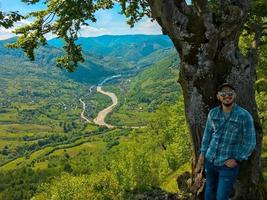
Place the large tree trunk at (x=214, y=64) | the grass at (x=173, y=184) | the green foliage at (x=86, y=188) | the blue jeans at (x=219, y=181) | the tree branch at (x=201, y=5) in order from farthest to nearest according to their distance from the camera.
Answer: the green foliage at (x=86, y=188), the grass at (x=173, y=184), the tree branch at (x=201, y=5), the large tree trunk at (x=214, y=64), the blue jeans at (x=219, y=181)

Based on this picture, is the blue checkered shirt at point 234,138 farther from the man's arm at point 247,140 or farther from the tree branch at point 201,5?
the tree branch at point 201,5

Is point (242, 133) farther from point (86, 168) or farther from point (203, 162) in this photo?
point (86, 168)

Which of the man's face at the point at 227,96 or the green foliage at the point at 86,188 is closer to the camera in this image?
the man's face at the point at 227,96

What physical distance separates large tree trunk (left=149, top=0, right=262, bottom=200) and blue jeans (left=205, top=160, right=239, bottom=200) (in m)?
1.13

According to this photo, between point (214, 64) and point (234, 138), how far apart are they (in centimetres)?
327

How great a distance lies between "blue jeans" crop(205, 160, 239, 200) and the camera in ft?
43.8

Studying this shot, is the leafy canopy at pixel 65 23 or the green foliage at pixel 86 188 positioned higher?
the leafy canopy at pixel 65 23

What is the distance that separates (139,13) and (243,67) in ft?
30.9

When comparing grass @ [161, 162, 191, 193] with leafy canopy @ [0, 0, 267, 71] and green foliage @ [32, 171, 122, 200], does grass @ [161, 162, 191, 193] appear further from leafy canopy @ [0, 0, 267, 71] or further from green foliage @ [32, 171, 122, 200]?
leafy canopy @ [0, 0, 267, 71]

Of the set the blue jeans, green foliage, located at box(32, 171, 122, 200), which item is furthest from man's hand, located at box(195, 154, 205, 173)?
green foliage, located at box(32, 171, 122, 200)

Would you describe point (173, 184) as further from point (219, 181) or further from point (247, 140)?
point (247, 140)

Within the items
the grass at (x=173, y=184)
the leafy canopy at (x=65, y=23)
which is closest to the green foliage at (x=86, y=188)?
the grass at (x=173, y=184)

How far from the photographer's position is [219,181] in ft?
44.5

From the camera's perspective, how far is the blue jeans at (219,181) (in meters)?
13.3
